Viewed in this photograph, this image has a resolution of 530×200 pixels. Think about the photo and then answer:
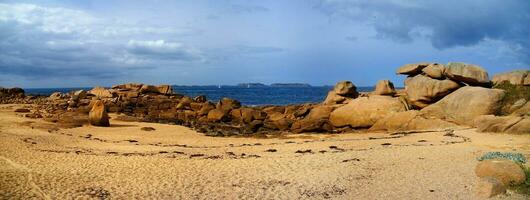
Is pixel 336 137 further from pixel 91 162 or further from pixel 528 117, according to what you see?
pixel 91 162

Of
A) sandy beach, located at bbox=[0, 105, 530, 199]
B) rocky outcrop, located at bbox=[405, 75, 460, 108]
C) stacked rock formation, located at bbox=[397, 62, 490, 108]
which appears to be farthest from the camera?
rocky outcrop, located at bbox=[405, 75, 460, 108]

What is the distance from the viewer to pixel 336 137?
96.4ft

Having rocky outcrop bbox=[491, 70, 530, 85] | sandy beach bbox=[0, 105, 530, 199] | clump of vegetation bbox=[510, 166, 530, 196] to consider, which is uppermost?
rocky outcrop bbox=[491, 70, 530, 85]

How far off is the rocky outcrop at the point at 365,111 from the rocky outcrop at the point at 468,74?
3.91m

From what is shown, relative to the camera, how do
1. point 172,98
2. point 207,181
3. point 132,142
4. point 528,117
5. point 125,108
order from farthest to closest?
point 172,98, point 125,108, point 132,142, point 528,117, point 207,181

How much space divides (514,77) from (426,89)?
5460 mm

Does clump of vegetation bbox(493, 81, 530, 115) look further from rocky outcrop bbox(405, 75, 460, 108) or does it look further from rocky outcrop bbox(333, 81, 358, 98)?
rocky outcrop bbox(333, 81, 358, 98)

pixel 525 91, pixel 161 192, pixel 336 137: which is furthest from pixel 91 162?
pixel 525 91

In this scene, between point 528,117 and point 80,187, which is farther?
point 528,117

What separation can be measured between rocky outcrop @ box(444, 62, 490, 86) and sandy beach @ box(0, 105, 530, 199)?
6.26 m

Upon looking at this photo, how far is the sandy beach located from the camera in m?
14.9

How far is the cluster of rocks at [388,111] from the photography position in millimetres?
28766

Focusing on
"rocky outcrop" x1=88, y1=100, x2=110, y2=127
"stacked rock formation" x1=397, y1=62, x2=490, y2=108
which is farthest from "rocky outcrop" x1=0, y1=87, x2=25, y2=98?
"stacked rock formation" x1=397, y1=62, x2=490, y2=108

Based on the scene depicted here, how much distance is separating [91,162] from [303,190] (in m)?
9.33
